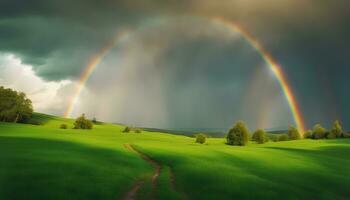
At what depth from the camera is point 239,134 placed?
102m

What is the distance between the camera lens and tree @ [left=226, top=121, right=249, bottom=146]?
10125 cm

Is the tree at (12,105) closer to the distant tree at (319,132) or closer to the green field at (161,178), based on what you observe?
the green field at (161,178)

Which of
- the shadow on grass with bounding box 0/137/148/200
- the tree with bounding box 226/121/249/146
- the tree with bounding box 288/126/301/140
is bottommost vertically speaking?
the shadow on grass with bounding box 0/137/148/200

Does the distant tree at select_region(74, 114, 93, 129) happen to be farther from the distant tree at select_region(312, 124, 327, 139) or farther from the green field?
the distant tree at select_region(312, 124, 327, 139)

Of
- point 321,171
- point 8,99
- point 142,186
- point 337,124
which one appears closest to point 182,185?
point 142,186

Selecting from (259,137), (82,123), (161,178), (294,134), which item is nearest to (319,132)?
(294,134)

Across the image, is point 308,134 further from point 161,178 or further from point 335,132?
point 161,178

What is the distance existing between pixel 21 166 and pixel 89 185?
10.6 m

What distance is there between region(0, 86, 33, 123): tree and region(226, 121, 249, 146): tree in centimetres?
9042

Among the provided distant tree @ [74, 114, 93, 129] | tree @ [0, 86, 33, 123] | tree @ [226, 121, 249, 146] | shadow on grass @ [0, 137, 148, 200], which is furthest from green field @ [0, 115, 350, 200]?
tree @ [0, 86, 33, 123]

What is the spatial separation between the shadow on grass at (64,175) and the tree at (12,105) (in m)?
98.1

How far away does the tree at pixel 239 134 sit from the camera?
332 ft

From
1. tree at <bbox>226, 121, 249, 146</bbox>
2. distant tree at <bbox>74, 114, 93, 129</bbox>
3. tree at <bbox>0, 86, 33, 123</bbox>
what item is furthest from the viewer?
distant tree at <bbox>74, 114, 93, 129</bbox>

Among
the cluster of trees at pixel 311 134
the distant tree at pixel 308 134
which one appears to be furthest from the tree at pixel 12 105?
the distant tree at pixel 308 134
